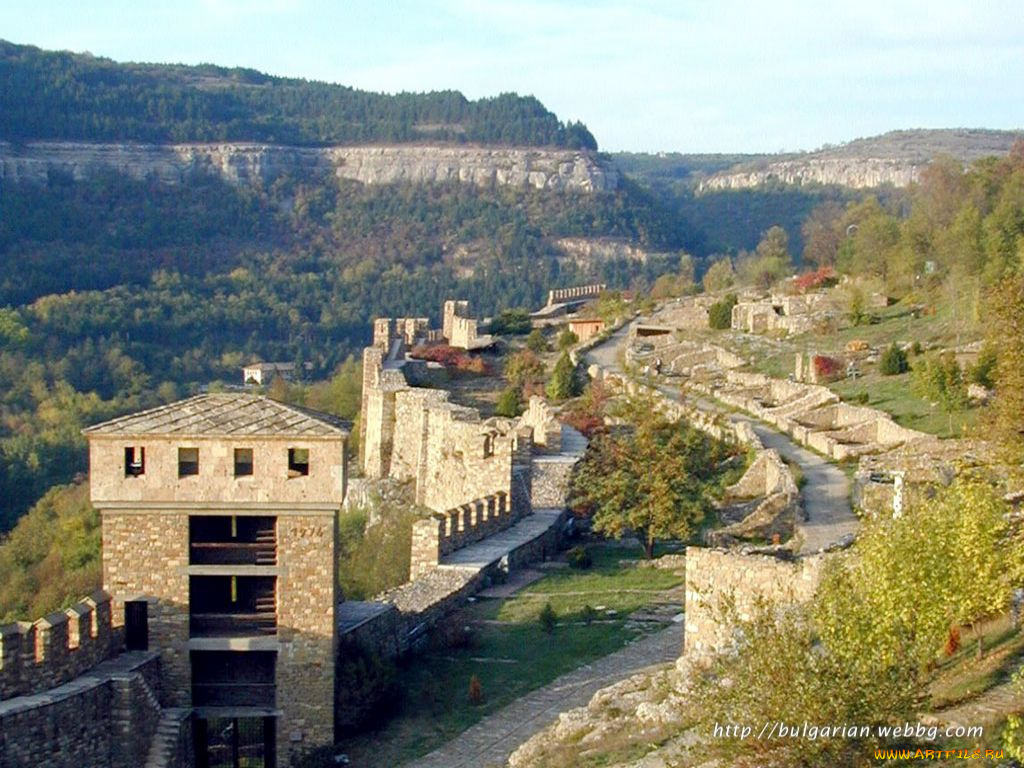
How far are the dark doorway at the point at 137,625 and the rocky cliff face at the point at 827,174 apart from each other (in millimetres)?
149416

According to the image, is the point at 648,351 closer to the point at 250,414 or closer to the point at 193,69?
the point at 250,414

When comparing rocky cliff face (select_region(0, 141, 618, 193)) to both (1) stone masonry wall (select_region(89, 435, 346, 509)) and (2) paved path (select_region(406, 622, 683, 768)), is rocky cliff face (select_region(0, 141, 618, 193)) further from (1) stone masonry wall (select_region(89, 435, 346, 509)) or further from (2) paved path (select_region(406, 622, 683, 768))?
(2) paved path (select_region(406, 622, 683, 768))

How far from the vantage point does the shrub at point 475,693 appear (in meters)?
17.3

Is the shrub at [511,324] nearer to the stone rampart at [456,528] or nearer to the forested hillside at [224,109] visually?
the stone rampart at [456,528]

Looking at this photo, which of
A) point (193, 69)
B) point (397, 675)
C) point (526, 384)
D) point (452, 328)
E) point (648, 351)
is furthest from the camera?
point (193, 69)

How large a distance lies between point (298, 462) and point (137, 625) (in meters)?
2.36

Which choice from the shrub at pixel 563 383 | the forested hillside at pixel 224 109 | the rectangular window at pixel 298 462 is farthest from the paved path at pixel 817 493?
the forested hillside at pixel 224 109

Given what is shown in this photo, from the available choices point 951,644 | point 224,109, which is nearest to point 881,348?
point 951,644

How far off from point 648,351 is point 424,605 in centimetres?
2685

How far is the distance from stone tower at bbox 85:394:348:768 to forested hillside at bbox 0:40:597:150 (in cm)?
10096

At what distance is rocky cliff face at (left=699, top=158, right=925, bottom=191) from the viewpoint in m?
167

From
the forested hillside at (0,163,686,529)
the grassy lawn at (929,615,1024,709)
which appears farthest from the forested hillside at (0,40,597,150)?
the grassy lawn at (929,615,1024,709)

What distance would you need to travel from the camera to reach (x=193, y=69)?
150m

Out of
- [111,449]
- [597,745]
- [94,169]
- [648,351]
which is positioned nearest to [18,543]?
[648,351]
